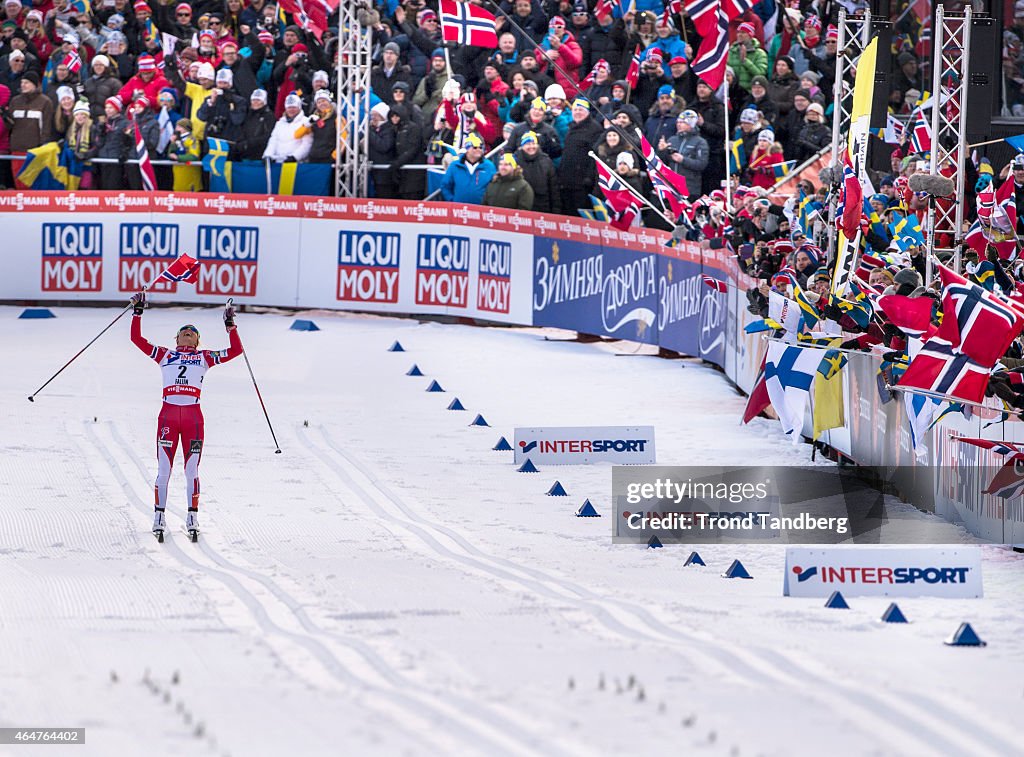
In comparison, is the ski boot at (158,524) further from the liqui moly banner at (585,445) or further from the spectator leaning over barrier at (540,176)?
the spectator leaning over barrier at (540,176)

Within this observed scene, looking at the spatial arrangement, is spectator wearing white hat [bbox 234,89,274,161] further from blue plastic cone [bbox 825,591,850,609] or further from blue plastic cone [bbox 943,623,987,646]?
blue plastic cone [bbox 943,623,987,646]

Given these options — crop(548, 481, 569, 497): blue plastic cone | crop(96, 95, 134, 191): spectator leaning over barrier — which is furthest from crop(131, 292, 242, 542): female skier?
crop(96, 95, 134, 191): spectator leaning over barrier

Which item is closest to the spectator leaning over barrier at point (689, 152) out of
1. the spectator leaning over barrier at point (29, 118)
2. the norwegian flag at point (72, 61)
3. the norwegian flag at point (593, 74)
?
the norwegian flag at point (593, 74)

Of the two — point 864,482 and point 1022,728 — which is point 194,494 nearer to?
point 864,482

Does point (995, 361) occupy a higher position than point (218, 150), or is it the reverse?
point (218, 150)

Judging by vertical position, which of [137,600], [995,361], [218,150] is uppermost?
[218,150]

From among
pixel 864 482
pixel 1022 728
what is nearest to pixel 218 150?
pixel 864 482

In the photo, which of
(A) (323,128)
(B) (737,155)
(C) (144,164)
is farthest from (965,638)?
(C) (144,164)

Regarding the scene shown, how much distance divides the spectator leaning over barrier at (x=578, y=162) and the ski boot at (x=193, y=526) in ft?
38.3

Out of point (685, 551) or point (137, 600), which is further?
point (685, 551)

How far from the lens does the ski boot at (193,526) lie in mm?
12812

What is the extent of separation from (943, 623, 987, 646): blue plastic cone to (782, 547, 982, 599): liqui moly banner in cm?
126

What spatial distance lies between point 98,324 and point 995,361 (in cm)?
1617

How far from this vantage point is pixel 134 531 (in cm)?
1316
